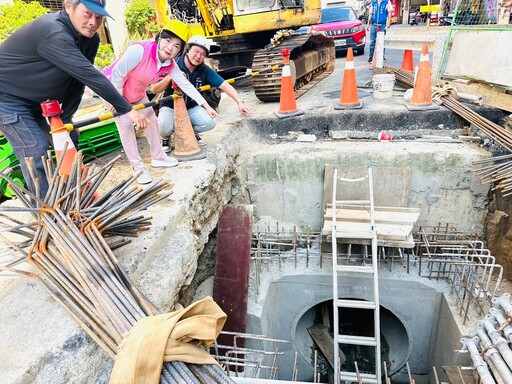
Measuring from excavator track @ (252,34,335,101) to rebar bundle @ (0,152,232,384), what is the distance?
3953mm

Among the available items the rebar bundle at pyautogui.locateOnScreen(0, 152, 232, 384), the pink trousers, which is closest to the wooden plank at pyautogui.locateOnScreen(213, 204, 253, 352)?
the pink trousers

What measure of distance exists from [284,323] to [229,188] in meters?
2.04

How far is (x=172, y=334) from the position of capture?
1491 millimetres

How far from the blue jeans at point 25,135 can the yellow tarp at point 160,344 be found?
1.79m

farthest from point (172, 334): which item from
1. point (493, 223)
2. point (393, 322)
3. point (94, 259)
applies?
point (393, 322)

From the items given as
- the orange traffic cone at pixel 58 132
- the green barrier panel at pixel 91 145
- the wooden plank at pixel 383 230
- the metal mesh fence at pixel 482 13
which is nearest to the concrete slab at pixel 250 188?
the green barrier panel at pixel 91 145

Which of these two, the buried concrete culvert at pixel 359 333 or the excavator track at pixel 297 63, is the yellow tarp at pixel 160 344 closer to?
the buried concrete culvert at pixel 359 333

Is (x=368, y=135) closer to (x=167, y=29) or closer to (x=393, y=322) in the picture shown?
A: (x=393, y=322)

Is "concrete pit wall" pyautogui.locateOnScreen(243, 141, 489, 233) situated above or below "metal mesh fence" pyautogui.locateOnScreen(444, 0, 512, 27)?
below

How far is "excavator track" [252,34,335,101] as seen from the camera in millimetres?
6066

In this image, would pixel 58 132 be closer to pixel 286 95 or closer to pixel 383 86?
pixel 286 95

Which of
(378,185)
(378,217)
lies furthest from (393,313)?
(378,185)

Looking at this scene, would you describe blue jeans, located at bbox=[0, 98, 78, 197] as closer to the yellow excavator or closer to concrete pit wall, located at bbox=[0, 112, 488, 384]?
concrete pit wall, located at bbox=[0, 112, 488, 384]

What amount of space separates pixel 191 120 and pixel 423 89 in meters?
3.40
